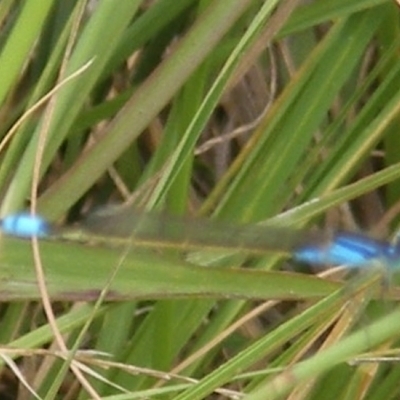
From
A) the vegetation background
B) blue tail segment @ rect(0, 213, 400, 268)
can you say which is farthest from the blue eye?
blue tail segment @ rect(0, 213, 400, 268)

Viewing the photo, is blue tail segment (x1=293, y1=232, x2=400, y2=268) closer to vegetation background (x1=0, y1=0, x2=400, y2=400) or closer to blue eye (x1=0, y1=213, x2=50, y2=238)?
vegetation background (x1=0, y1=0, x2=400, y2=400)

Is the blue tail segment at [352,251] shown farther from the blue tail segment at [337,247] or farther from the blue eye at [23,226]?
the blue eye at [23,226]

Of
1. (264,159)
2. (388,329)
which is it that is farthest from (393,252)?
(264,159)

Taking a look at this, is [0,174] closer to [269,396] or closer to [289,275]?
[289,275]

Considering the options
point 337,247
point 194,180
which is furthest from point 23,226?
point 194,180

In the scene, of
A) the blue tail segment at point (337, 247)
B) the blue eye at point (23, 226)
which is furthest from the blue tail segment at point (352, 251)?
the blue eye at point (23, 226)

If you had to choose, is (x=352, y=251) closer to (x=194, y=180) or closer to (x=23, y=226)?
(x=23, y=226)

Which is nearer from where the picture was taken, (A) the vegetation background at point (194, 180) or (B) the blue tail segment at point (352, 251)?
(B) the blue tail segment at point (352, 251)
